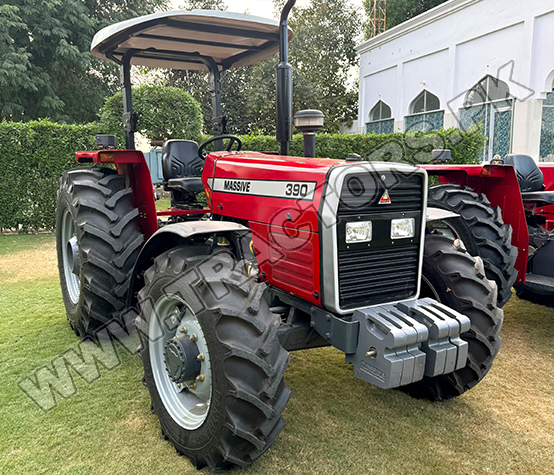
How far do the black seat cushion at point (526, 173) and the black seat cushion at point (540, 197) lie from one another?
42 centimetres

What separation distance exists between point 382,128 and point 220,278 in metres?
17.0

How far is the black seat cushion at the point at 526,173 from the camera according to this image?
5000 millimetres

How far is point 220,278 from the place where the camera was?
2.10 meters

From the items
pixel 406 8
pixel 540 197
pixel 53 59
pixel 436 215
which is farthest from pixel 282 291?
pixel 406 8

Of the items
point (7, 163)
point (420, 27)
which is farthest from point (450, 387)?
point (420, 27)

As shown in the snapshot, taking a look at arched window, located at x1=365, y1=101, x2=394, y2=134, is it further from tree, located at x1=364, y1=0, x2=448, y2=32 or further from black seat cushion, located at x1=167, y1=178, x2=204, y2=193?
black seat cushion, located at x1=167, y1=178, x2=204, y2=193

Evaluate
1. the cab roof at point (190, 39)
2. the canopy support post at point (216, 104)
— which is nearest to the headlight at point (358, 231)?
the cab roof at point (190, 39)

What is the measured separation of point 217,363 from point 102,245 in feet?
5.37

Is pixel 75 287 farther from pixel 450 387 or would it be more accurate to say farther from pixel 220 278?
pixel 450 387

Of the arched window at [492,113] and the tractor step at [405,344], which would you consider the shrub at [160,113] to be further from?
the tractor step at [405,344]

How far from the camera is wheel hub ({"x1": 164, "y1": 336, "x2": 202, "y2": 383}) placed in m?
A: 2.20

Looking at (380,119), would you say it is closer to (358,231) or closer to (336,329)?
Answer: (358,231)

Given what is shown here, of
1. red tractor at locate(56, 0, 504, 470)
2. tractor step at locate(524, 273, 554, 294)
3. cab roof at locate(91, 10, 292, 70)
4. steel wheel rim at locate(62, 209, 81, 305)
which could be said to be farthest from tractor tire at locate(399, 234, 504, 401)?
steel wheel rim at locate(62, 209, 81, 305)

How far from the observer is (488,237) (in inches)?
146
